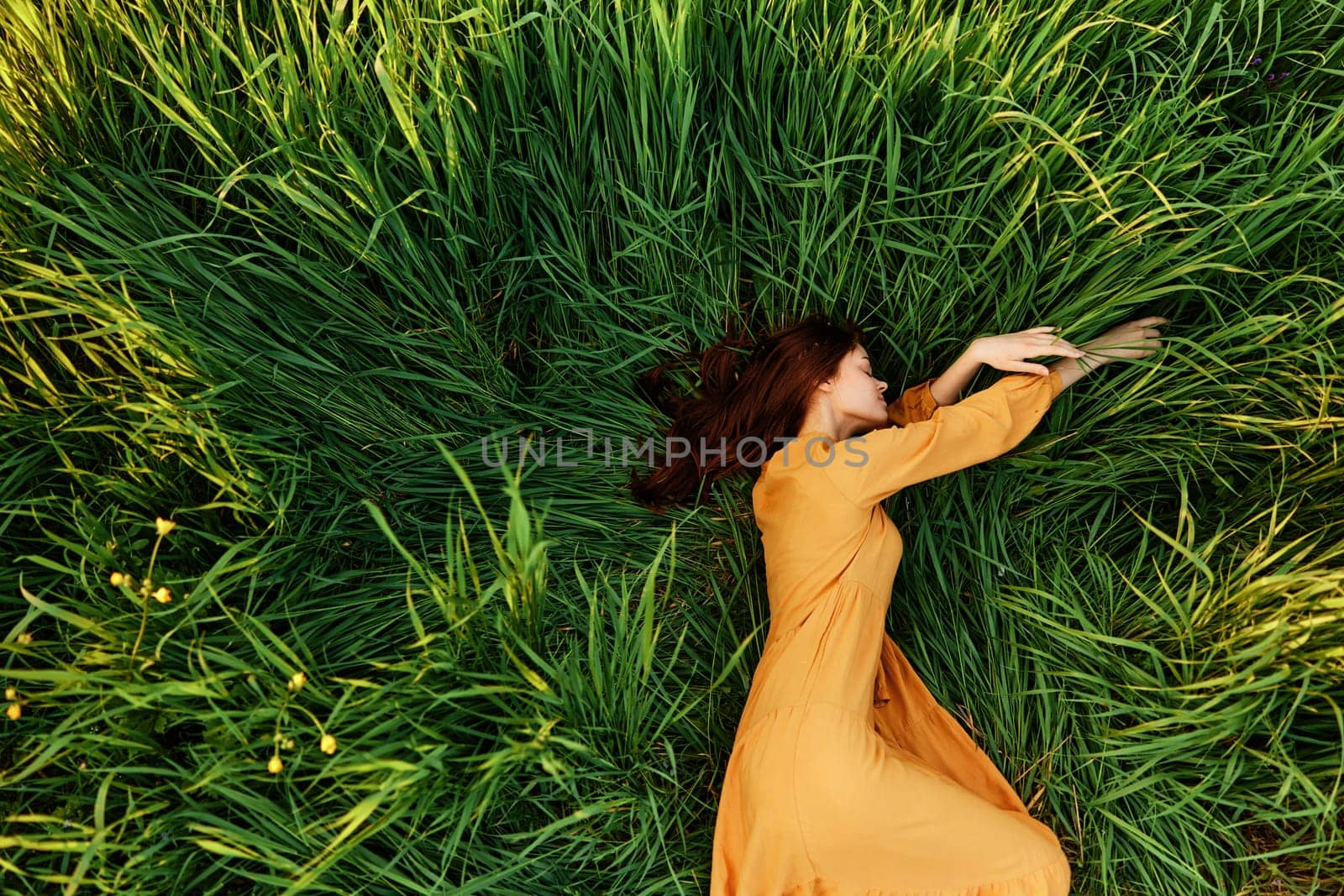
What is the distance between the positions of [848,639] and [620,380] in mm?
849

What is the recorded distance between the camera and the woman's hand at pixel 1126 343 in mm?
1775

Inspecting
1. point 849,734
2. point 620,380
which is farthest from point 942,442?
point 620,380

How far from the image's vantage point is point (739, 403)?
1838mm

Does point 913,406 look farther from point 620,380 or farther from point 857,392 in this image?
point 620,380

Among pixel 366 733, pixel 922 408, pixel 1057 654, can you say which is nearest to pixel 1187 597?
pixel 1057 654

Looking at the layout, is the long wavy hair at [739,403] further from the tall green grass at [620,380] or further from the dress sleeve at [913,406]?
the dress sleeve at [913,406]

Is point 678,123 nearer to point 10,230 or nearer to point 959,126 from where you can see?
point 959,126

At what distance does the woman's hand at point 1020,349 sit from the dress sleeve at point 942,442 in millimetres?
29

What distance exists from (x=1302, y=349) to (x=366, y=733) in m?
2.15

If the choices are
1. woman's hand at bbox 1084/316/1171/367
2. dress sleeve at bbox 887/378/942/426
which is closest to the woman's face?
dress sleeve at bbox 887/378/942/426

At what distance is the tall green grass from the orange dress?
8.4 inches

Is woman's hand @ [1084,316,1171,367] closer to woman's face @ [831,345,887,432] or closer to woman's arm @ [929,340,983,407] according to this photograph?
woman's arm @ [929,340,983,407]

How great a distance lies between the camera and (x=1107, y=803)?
1.77 metres

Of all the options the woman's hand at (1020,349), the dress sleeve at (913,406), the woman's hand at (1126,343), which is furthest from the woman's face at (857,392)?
the woman's hand at (1126,343)
